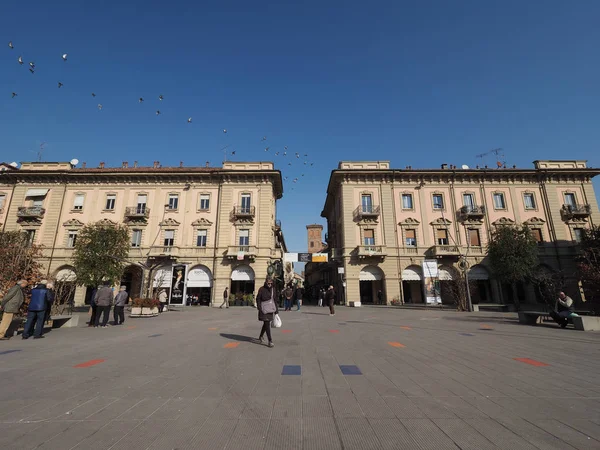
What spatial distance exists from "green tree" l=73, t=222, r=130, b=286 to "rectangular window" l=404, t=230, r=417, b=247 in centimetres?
2450

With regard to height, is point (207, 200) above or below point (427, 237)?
above

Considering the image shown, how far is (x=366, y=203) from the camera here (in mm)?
29109

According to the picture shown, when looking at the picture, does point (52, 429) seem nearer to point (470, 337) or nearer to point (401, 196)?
point (470, 337)

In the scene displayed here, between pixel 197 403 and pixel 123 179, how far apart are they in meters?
31.6

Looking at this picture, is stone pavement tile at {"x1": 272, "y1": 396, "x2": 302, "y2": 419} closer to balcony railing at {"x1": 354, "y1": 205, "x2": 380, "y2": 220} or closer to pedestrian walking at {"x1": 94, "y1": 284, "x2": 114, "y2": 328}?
pedestrian walking at {"x1": 94, "y1": 284, "x2": 114, "y2": 328}

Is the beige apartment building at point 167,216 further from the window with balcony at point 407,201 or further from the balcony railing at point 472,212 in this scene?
the balcony railing at point 472,212

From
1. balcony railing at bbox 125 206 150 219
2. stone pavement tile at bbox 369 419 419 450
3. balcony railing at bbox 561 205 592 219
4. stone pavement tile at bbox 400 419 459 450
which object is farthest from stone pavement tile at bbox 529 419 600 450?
balcony railing at bbox 561 205 592 219

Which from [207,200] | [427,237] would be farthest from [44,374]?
[427,237]

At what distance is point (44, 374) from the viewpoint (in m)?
4.68

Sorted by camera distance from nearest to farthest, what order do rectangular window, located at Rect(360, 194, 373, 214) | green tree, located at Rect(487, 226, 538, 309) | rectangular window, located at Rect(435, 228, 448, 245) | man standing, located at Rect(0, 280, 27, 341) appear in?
man standing, located at Rect(0, 280, 27, 341)
green tree, located at Rect(487, 226, 538, 309)
rectangular window, located at Rect(435, 228, 448, 245)
rectangular window, located at Rect(360, 194, 373, 214)

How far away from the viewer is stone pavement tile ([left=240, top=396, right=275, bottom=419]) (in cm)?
306

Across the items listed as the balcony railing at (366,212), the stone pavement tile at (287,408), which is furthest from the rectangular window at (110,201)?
the stone pavement tile at (287,408)

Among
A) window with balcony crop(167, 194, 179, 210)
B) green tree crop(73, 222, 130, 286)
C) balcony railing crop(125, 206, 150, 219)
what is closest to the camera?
green tree crop(73, 222, 130, 286)

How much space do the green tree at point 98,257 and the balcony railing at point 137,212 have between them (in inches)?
238
